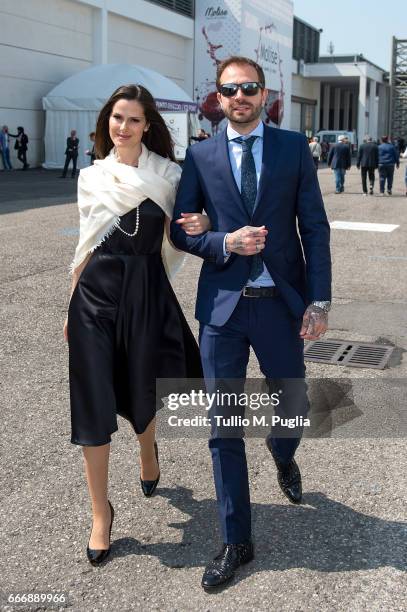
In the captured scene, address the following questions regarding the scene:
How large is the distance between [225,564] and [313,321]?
3.28 feet

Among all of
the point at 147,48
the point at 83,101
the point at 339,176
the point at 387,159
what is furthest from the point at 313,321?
the point at 147,48

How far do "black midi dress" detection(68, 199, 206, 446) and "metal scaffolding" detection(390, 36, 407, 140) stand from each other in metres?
67.3

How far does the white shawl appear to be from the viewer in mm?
3197

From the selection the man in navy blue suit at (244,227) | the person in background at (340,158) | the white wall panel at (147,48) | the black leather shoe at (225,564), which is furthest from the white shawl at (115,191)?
the white wall panel at (147,48)

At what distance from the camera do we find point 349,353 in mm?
6059

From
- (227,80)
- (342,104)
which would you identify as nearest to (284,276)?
(227,80)

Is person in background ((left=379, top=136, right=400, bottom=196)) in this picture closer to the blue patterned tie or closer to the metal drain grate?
the metal drain grate

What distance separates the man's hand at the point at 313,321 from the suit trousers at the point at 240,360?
0.07 metres

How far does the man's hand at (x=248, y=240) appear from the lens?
296 cm

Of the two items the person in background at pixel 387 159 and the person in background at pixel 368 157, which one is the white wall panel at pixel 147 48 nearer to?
the person in background at pixel 368 157

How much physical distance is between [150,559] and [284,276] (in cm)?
126

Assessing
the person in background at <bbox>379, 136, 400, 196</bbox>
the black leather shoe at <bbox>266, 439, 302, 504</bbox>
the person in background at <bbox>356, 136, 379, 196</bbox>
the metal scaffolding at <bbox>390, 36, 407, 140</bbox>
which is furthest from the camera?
the metal scaffolding at <bbox>390, 36, 407, 140</bbox>

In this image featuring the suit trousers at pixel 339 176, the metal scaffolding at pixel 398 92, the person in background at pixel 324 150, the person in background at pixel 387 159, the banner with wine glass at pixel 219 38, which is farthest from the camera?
the metal scaffolding at pixel 398 92

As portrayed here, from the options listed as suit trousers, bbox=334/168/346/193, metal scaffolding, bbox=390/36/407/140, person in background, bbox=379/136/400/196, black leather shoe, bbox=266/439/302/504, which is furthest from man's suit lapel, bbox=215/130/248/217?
metal scaffolding, bbox=390/36/407/140
